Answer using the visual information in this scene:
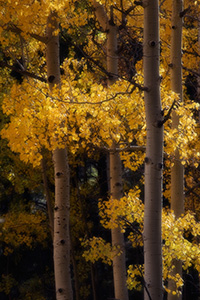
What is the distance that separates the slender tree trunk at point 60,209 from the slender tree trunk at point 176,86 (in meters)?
1.80

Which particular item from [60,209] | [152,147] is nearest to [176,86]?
[60,209]

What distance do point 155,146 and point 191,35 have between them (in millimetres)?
7161

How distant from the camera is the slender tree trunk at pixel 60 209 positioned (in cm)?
661

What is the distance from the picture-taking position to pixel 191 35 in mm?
10672

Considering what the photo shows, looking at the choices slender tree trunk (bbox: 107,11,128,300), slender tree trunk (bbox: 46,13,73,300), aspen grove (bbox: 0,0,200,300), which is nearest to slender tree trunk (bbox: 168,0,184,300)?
aspen grove (bbox: 0,0,200,300)

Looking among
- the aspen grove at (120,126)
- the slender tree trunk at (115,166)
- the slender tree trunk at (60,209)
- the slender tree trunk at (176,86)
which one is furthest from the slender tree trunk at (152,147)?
the slender tree trunk at (115,166)

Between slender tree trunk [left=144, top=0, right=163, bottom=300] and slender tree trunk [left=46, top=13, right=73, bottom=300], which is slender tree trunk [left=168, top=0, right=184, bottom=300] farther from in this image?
slender tree trunk [left=144, top=0, right=163, bottom=300]

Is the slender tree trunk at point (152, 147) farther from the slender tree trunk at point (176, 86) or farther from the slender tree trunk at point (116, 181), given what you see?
the slender tree trunk at point (116, 181)

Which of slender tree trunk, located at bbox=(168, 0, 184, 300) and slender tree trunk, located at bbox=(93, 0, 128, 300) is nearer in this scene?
slender tree trunk, located at bbox=(168, 0, 184, 300)

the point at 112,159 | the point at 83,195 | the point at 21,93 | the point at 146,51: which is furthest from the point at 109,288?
the point at 146,51

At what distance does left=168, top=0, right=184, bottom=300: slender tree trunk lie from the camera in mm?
7082

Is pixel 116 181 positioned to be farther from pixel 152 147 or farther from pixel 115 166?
pixel 152 147

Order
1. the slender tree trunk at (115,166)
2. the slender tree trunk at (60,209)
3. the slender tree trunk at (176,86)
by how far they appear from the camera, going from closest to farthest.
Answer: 1. the slender tree trunk at (60,209)
2. the slender tree trunk at (176,86)
3. the slender tree trunk at (115,166)

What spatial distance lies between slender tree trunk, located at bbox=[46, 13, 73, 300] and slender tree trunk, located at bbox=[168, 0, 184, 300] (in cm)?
180
